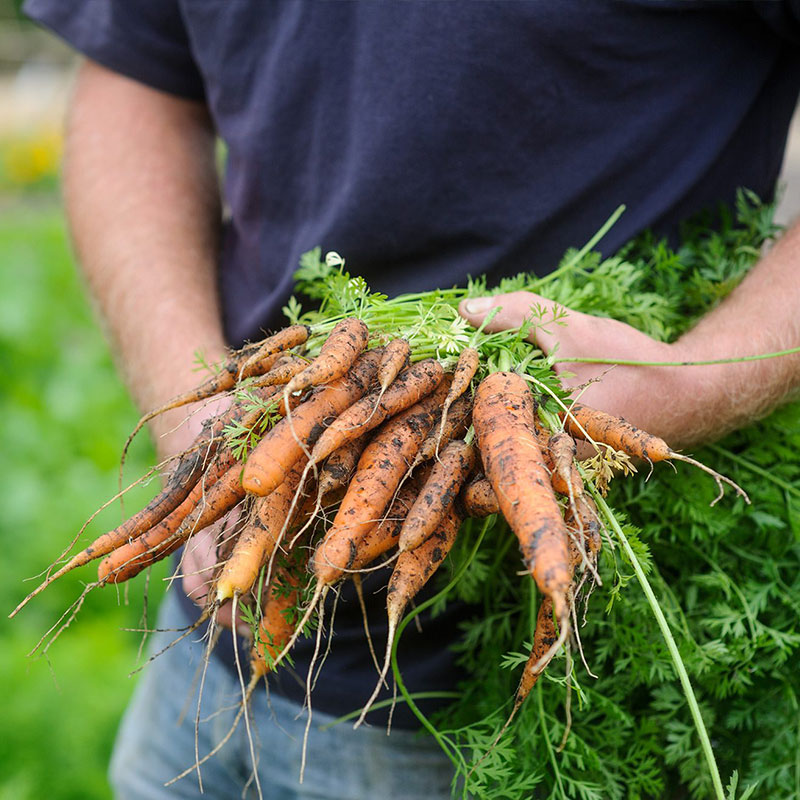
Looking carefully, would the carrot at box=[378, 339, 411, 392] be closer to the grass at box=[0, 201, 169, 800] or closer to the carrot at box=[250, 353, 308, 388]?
the carrot at box=[250, 353, 308, 388]

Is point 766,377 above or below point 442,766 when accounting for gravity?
above

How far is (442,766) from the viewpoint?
181 centimetres

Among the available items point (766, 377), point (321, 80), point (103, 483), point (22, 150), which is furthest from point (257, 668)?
point (22, 150)

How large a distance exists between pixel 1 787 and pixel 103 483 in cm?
187

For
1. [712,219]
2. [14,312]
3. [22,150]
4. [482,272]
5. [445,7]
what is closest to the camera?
[445,7]

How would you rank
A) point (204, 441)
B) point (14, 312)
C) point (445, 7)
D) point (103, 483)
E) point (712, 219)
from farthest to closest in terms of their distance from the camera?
point (14, 312)
point (103, 483)
point (712, 219)
point (445, 7)
point (204, 441)

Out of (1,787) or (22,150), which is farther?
(22,150)

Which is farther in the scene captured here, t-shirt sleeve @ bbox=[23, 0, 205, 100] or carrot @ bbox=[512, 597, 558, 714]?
t-shirt sleeve @ bbox=[23, 0, 205, 100]

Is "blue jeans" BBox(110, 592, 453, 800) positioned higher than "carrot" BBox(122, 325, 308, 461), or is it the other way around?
"carrot" BBox(122, 325, 308, 461)

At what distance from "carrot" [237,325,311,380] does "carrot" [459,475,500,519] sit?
0.41 meters

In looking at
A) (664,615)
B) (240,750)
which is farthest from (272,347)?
(240,750)

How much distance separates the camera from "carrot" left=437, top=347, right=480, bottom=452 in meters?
1.32

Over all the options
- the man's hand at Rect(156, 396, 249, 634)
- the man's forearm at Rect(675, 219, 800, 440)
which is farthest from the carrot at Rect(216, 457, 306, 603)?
the man's forearm at Rect(675, 219, 800, 440)

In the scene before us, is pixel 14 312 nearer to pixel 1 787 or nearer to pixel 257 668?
pixel 1 787
